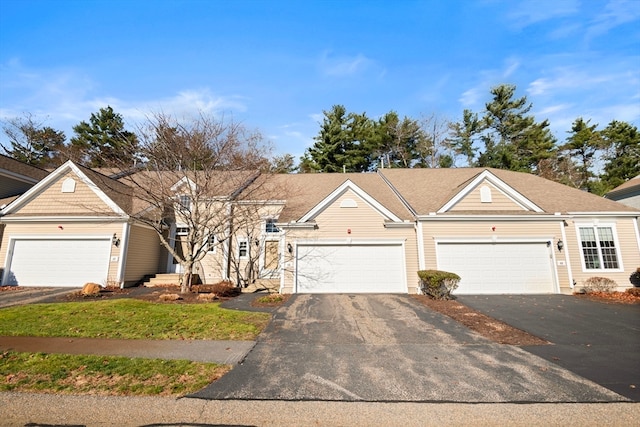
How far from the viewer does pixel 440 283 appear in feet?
39.9

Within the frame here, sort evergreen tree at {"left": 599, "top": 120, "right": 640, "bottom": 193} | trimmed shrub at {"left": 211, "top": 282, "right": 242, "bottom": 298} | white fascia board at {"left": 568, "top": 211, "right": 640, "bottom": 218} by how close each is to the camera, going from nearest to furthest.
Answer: trimmed shrub at {"left": 211, "top": 282, "right": 242, "bottom": 298}, white fascia board at {"left": 568, "top": 211, "right": 640, "bottom": 218}, evergreen tree at {"left": 599, "top": 120, "right": 640, "bottom": 193}

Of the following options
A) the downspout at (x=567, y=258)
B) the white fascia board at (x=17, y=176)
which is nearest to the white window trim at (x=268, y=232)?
the downspout at (x=567, y=258)

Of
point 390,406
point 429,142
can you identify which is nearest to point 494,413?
point 390,406

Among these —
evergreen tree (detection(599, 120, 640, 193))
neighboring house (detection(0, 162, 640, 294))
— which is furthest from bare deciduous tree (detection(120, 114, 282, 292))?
evergreen tree (detection(599, 120, 640, 193))

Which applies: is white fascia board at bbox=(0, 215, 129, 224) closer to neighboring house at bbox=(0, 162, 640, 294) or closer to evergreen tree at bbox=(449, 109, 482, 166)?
neighboring house at bbox=(0, 162, 640, 294)

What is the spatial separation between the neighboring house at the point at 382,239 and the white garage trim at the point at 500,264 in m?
0.05

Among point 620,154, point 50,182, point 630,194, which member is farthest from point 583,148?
point 50,182

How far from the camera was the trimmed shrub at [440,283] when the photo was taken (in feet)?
39.6

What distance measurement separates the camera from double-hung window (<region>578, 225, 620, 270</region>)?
14.1 metres

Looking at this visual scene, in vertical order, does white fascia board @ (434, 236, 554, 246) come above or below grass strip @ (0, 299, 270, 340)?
above

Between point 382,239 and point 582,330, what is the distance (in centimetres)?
775

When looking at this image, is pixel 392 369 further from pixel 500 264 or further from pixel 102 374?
pixel 500 264

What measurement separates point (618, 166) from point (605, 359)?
37.1m

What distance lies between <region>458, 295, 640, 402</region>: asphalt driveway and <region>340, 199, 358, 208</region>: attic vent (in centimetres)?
626
